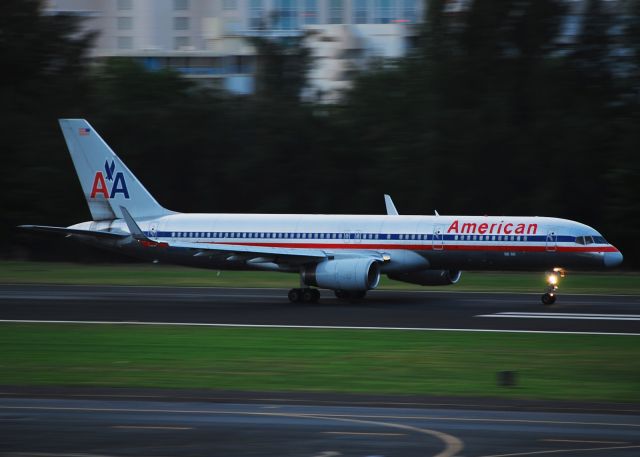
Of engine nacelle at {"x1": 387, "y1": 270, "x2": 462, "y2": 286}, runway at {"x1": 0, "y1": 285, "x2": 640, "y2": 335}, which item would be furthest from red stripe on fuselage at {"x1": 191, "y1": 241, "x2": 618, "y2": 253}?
runway at {"x1": 0, "y1": 285, "x2": 640, "y2": 335}

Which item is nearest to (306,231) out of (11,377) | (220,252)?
(220,252)

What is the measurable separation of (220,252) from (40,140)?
111 feet

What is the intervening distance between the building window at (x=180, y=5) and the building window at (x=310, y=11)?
26.6m

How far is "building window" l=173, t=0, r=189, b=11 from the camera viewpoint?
6368 inches

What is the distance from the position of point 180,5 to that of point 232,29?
538 inches

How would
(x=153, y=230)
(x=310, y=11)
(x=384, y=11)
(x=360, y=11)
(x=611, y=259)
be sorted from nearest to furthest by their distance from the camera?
(x=611, y=259)
(x=153, y=230)
(x=384, y=11)
(x=360, y=11)
(x=310, y=11)

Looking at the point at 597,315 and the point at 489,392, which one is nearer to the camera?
the point at 489,392

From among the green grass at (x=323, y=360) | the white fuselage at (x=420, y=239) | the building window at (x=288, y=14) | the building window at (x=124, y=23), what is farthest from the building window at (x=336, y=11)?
the green grass at (x=323, y=360)

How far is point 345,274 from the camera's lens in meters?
36.7

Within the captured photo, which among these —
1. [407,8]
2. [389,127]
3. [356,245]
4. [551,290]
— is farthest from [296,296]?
[407,8]

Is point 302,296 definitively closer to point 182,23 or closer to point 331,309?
point 331,309

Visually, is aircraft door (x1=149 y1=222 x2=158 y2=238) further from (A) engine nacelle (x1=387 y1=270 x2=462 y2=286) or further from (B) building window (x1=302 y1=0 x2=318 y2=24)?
(B) building window (x1=302 y1=0 x2=318 y2=24)

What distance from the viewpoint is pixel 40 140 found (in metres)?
68.0

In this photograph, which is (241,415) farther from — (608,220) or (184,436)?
(608,220)
